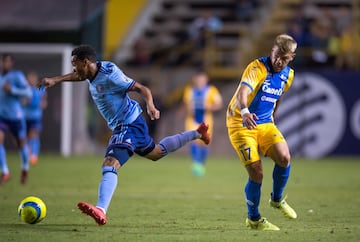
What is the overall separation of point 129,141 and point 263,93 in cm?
169

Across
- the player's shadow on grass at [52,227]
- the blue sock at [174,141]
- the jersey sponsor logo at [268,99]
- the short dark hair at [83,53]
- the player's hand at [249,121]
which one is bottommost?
the player's shadow on grass at [52,227]

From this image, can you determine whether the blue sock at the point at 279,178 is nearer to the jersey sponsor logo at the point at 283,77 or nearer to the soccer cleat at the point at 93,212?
the jersey sponsor logo at the point at 283,77

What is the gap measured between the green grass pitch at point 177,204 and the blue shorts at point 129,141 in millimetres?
845

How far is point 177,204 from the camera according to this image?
12633 mm

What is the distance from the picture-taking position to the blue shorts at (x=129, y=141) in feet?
32.5

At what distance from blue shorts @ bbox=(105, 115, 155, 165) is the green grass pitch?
0.85 meters

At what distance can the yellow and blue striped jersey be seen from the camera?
9.88 m

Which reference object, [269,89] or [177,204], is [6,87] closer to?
[177,204]

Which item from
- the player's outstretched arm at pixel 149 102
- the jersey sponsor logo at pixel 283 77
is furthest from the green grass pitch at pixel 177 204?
the jersey sponsor logo at pixel 283 77

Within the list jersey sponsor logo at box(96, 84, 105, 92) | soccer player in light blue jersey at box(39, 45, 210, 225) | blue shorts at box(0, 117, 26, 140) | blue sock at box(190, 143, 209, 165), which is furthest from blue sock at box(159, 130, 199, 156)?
blue sock at box(190, 143, 209, 165)

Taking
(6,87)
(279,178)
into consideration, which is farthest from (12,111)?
(279,178)

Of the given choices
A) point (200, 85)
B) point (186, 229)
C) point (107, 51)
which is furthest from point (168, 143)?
point (107, 51)

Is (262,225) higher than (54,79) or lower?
lower

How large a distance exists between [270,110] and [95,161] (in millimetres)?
14450
